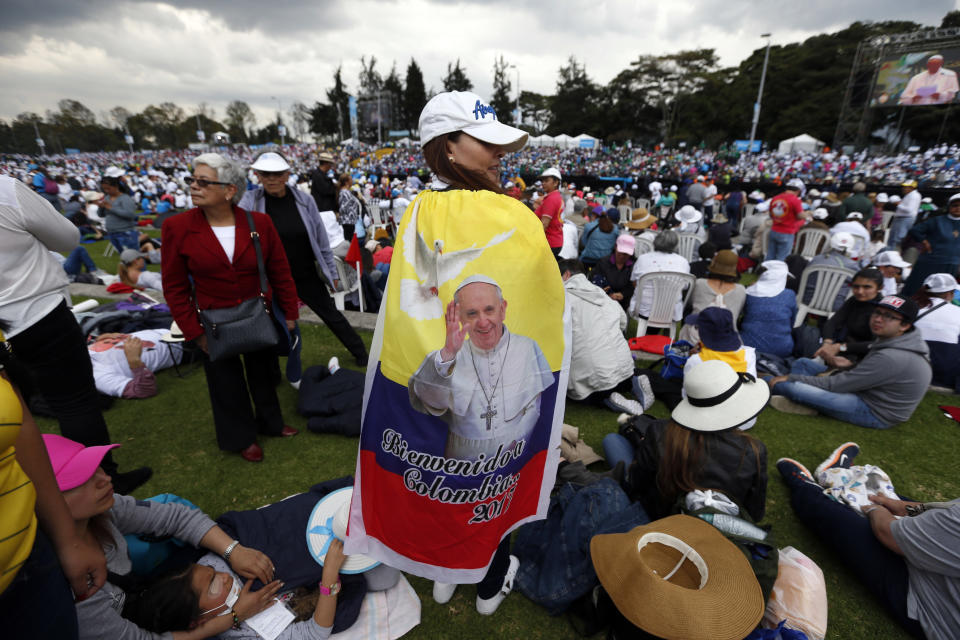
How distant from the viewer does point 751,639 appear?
1616 mm

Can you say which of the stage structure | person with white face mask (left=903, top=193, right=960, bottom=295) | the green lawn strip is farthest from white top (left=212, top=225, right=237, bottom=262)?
the stage structure

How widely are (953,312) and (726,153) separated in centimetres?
3210

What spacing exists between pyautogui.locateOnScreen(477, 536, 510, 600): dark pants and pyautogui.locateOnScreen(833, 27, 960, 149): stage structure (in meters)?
40.1

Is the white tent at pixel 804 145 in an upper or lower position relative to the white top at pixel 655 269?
upper

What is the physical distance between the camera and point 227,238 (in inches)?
105

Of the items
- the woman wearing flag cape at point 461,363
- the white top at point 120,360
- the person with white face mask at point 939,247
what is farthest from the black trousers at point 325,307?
the person with white face mask at point 939,247

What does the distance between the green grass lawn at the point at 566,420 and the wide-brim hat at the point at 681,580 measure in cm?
66

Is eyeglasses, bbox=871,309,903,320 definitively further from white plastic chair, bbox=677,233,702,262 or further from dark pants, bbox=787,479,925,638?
white plastic chair, bbox=677,233,702,262

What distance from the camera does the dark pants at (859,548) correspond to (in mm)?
1988

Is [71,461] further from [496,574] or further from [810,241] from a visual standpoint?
[810,241]

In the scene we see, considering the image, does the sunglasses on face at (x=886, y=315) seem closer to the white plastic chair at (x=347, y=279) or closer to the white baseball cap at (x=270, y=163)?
the white baseball cap at (x=270, y=163)

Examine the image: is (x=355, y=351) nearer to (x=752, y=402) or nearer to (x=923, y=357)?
(x=752, y=402)

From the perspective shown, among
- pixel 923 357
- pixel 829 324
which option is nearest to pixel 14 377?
pixel 923 357

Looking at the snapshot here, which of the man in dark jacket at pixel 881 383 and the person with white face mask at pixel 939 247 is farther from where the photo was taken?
Result: the person with white face mask at pixel 939 247
